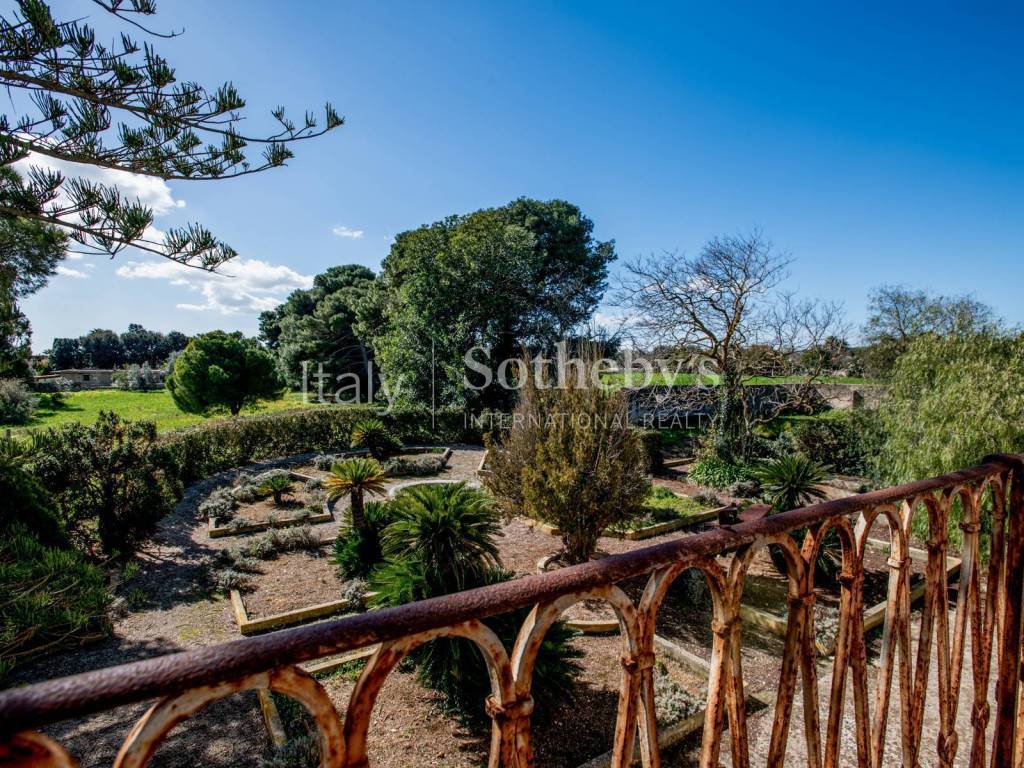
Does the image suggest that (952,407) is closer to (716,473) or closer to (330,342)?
(716,473)

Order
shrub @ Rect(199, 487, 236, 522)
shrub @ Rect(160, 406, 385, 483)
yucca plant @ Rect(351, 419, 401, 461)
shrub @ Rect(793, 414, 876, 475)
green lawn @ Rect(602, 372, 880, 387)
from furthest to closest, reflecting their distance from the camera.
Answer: green lawn @ Rect(602, 372, 880, 387)
yucca plant @ Rect(351, 419, 401, 461)
shrub @ Rect(793, 414, 876, 475)
shrub @ Rect(160, 406, 385, 483)
shrub @ Rect(199, 487, 236, 522)

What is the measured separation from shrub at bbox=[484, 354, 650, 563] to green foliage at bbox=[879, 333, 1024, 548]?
4324 millimetres

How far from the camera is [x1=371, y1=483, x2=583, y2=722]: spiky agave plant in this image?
13.2 ft

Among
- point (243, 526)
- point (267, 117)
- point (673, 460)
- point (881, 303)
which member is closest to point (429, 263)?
point (673, 460)

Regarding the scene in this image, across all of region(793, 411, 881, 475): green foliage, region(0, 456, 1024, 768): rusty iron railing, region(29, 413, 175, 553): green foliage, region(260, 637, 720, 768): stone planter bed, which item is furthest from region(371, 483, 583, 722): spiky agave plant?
region(793, 411, 881, 475): green foliage

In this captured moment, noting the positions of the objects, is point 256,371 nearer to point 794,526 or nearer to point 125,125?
point 125,125

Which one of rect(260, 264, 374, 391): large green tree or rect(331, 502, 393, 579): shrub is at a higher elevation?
rect(260, 264, 374, 391): large green tree

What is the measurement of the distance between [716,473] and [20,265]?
13884 millimetres

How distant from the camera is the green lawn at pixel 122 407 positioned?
2041 centimetres

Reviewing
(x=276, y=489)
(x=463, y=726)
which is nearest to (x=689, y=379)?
(x=276, y=489)

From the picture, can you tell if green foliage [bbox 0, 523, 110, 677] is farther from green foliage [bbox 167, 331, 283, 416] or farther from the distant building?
the distant building

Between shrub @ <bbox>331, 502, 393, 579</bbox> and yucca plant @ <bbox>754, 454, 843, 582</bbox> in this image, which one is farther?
yucca plant @ <bbox>754, 454, 843, 582</bbox>

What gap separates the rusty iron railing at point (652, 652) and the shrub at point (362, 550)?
6.25 meters

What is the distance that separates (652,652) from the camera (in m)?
0.99
